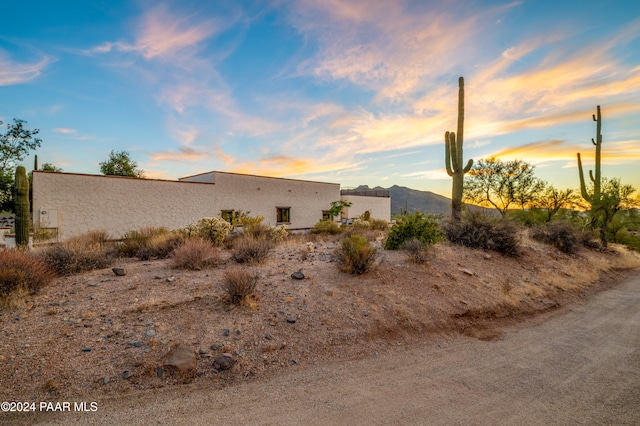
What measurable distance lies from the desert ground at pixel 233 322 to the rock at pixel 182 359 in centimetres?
2

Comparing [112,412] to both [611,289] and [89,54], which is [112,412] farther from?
[611,289]

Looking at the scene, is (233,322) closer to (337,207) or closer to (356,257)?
(356,257)

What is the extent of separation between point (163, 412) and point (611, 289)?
13718mm

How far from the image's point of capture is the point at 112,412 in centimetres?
293

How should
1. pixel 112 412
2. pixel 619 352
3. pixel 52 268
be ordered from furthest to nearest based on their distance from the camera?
pixel 52 268 → pixel 619 352 → pixel 112 412

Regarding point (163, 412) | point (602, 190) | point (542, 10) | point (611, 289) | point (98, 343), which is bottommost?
point (611, 289)

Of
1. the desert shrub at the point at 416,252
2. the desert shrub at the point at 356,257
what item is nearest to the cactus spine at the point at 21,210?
the desert shrub at the point at 356,257

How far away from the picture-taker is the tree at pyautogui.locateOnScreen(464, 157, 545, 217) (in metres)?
23.7

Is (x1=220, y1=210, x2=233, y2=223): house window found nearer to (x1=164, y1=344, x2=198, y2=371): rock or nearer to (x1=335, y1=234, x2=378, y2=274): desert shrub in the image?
(x1=335, y1=234, x2=378, y2=274): desert shrub

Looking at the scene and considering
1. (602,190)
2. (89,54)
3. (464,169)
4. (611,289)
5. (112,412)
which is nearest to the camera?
(112,412)

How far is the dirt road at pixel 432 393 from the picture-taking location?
2.91 m

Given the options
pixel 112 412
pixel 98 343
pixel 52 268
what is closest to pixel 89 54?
A: pixel 52 268

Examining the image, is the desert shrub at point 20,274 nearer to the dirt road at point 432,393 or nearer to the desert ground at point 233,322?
the desert ground at point 233,322

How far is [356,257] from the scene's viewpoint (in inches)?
278
